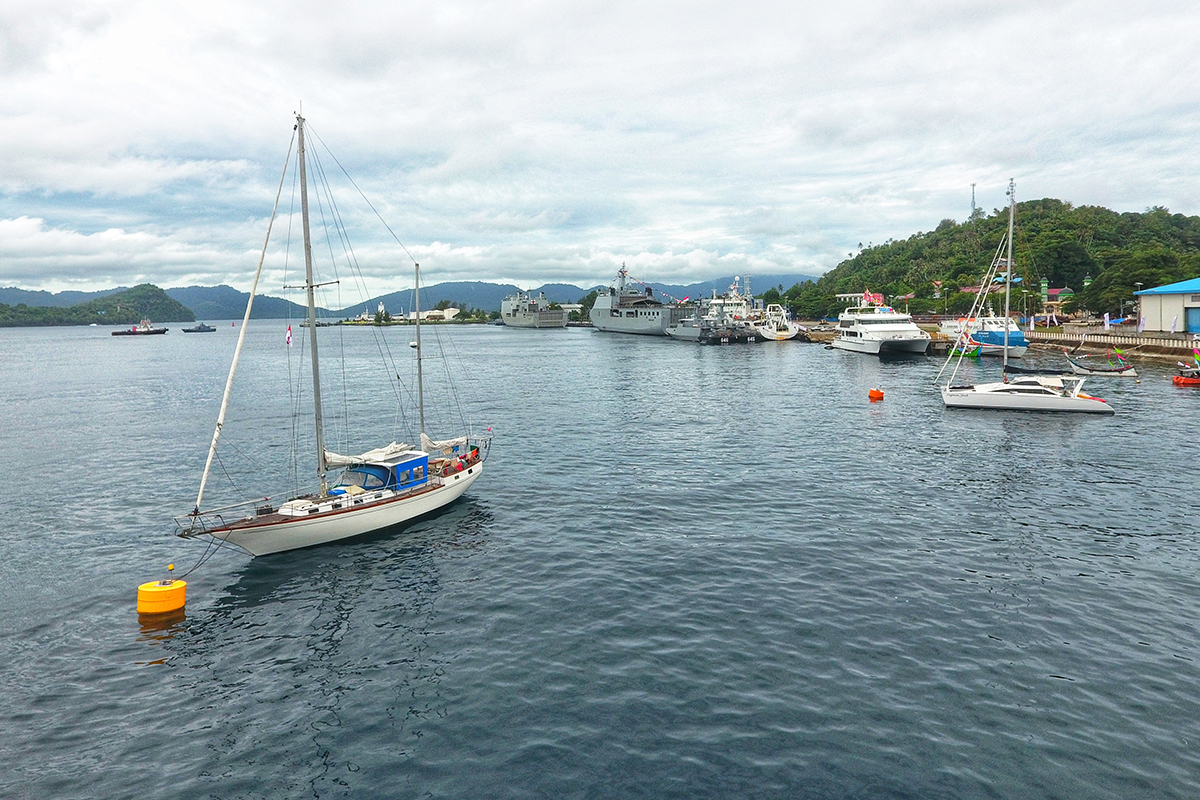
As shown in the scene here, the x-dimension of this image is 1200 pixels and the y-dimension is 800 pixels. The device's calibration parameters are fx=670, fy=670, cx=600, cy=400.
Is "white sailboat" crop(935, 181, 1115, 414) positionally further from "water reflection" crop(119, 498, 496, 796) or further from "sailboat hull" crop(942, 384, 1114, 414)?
"water reflection" crop(119, 498, 496, 796)

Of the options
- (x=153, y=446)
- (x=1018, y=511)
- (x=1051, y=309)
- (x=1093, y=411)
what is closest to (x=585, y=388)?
(x=153, y=446)

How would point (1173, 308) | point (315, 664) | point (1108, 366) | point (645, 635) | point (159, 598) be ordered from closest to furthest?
1. point (315, 664)
2. point (645, 635)
3. point (159, 598)
4. point (1108, 366)
5. point (1173, 308)

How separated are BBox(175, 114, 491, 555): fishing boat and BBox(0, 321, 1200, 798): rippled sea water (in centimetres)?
108

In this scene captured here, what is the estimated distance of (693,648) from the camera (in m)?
21.7

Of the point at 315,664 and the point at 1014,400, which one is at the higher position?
the point at 1014,400

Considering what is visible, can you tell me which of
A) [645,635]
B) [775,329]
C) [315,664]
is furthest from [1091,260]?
[315,664]

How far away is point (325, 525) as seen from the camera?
30.7m

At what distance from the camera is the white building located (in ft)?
310

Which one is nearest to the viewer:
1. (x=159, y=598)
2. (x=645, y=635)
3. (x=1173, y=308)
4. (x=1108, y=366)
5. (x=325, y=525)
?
(x=645, y=635)

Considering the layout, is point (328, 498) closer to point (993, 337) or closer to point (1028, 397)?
point (1028, 397)

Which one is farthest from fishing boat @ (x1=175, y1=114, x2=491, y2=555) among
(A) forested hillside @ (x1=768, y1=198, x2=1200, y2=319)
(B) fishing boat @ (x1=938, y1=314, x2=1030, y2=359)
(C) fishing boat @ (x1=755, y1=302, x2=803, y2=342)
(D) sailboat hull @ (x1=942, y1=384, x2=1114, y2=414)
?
(C) fishing boat @ (x1=755, y1=302, x2=803, y2=342)

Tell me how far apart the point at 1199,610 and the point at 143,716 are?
33.8 m

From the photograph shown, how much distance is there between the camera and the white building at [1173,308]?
94.6m

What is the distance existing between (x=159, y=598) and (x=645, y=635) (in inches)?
715
